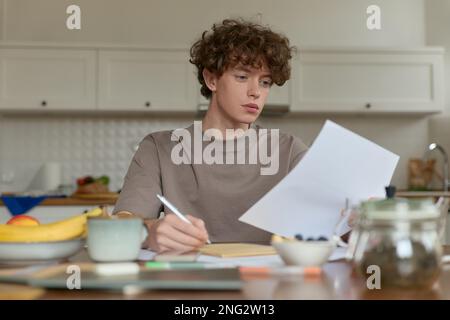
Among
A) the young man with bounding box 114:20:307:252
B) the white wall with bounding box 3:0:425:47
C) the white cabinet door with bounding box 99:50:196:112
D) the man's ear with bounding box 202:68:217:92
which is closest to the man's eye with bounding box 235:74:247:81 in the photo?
the young man with bounding box 114:20:307:252

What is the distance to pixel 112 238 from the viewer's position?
0.96 m

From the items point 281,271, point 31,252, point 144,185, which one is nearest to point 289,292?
point 281,271

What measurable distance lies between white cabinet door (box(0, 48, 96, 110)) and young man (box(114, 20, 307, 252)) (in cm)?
231

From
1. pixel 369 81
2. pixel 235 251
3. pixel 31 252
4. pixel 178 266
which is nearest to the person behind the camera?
pixel 178 266

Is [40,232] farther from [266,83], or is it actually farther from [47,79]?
[47,79]

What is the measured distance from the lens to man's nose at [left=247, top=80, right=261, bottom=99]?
1.63m

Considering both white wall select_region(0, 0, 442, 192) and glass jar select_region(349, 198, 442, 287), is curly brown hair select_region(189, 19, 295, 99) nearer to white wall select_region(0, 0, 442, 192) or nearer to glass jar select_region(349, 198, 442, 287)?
glass jar select_region(349, 198, 442, 287)

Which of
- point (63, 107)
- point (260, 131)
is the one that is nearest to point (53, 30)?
point (63, 107)

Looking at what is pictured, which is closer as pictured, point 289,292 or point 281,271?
point 289,292

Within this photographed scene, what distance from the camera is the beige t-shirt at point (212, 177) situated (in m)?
1.64

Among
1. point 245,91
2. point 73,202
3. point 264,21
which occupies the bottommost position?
point 73,202

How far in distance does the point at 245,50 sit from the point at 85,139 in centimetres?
283

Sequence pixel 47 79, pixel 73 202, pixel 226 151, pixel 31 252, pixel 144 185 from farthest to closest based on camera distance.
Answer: pixel 47 79 < pixel 73 202 < pixel 226 151 < pixel 144 185 < pixel 31 252
